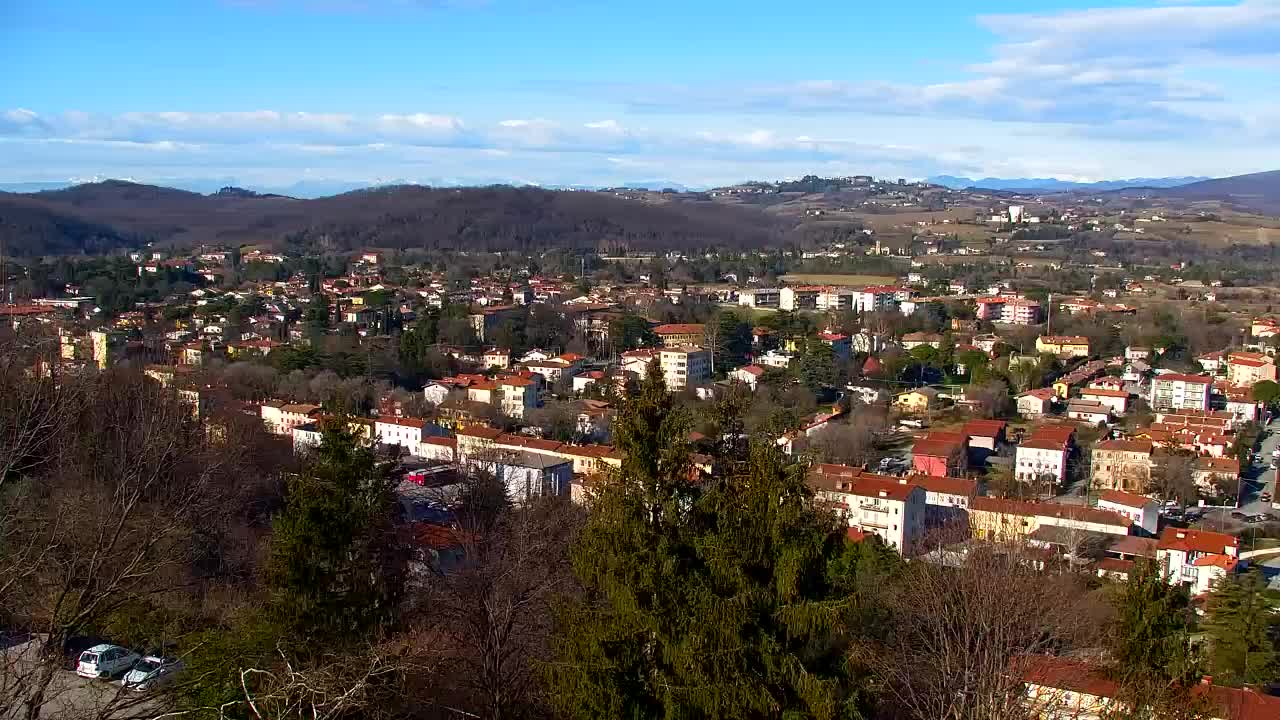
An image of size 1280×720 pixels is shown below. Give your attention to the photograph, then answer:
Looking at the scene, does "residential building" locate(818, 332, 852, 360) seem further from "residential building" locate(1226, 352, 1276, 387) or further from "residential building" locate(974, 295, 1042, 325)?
"residential building" locate(1226, 352, 1276, 387)

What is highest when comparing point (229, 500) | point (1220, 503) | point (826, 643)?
point (826, 643)

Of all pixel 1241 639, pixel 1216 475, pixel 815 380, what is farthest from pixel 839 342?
pixel 1241 639

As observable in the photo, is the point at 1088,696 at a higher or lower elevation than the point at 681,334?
higher

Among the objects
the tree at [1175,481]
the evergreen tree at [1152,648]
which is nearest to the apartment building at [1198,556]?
the tree at [1175,481]

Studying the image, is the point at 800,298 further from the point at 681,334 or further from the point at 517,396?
the point at 517,396

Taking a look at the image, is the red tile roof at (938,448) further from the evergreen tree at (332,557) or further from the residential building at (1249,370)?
the evergreen tree at (332,557)

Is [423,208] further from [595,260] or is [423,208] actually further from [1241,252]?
[1241,252]

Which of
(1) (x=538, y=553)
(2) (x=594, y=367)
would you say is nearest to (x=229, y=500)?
(1) (x=538, y=553)
